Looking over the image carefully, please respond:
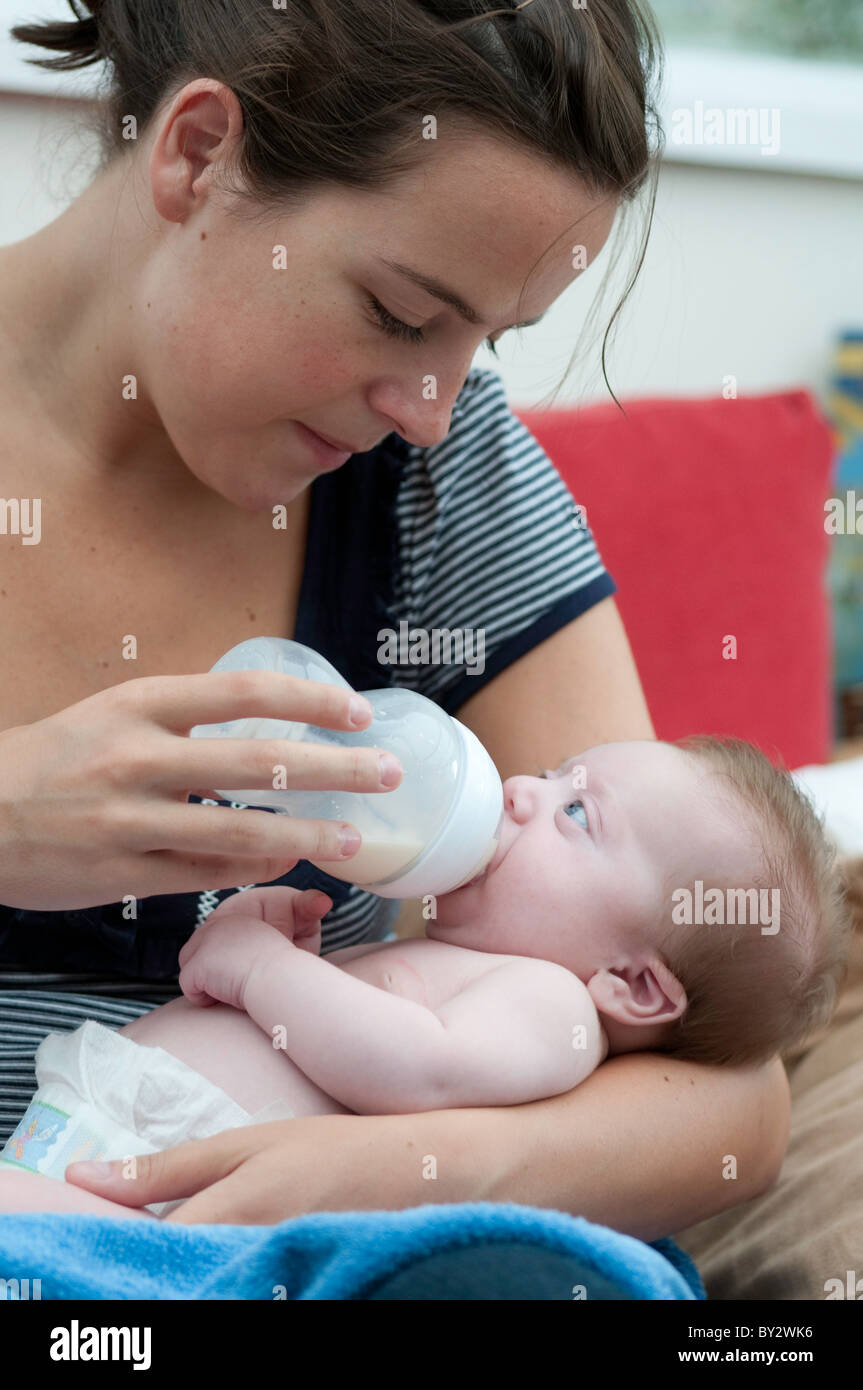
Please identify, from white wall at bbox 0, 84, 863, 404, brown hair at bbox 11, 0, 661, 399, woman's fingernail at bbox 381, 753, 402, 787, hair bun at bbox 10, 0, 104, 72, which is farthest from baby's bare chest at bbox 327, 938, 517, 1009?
white wall at bbox 0, 84, 863, 404

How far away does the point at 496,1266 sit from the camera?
696 millimetres

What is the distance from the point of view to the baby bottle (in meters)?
0.93

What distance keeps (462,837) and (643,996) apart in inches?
8.4

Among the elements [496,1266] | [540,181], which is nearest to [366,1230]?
[496,1266]

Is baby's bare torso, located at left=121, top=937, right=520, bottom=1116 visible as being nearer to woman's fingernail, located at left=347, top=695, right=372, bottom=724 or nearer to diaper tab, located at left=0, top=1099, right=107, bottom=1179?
diaper tab, located at left=0, top=1099, right=107, bottom=1179

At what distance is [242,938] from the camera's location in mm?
960

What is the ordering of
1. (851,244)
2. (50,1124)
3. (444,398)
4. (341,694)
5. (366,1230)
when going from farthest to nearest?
(851,244) < (444,398) < (50,1124) < (341,694) < (366,1230)

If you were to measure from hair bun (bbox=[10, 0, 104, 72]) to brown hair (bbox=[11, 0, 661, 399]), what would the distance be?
0.25 m

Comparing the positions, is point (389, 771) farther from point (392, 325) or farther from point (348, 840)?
point (392, 325)

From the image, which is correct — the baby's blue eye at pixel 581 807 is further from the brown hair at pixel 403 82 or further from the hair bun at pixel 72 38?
the hair bun at pixel 72 38

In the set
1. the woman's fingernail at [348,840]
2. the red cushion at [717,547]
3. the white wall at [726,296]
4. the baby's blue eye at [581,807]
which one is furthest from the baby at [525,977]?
the white wall at [726,296]

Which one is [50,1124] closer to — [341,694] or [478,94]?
[341,694]

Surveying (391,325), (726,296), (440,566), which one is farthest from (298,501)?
(726,296)

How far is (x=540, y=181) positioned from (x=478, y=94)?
0.07 m
